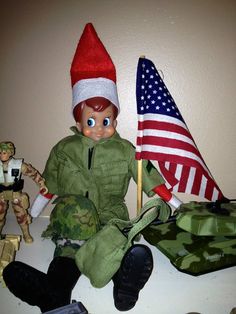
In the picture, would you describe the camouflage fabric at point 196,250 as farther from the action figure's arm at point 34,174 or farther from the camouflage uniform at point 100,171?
the action figure's arm at point 34,174

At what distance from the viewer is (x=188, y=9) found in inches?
39.9

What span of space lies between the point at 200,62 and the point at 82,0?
514mm

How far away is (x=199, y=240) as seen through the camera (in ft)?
2.83

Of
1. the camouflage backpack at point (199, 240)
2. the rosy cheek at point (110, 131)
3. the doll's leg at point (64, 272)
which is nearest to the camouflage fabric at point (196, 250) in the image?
the camouflage backpack at point (199, 240)

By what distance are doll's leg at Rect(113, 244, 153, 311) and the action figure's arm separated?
0.43 metres

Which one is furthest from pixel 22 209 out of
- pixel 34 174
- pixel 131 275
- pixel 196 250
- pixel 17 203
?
pixel 196 250

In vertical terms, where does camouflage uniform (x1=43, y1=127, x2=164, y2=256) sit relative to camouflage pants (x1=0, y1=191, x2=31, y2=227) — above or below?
above

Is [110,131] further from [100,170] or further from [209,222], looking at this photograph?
[209,222]

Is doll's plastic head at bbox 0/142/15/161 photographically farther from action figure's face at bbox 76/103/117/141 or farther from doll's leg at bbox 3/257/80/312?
doll's leg at bbox 3/257/80/312

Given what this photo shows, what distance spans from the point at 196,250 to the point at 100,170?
1.35 ft

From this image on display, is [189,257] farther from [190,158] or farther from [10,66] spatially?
[10,66]

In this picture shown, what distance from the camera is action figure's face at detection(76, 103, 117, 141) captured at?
93 centimetres

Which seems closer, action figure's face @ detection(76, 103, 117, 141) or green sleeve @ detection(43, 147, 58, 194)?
action figure's face @ detection(76, 103, 117, 141)

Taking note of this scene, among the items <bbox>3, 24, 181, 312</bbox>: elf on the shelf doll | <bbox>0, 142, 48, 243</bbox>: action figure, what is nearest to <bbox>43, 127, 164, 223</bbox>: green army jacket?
<bbox>3, 24, 181, 312</bbox>: elf on the shelf doll
